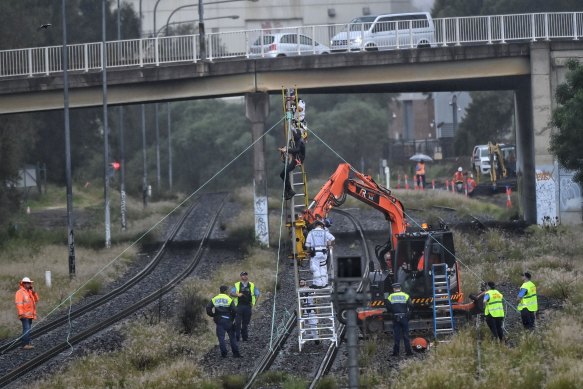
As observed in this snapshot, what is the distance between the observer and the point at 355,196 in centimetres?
2431

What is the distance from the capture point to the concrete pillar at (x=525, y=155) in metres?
47.0

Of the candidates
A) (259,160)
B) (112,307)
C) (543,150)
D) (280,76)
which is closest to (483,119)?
(543,150)

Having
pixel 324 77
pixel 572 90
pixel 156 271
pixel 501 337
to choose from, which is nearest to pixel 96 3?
pixel 324 77

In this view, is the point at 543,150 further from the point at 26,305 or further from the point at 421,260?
the point at 26,305

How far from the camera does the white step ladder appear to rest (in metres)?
21.8

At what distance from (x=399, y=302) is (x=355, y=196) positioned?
3.91 meters

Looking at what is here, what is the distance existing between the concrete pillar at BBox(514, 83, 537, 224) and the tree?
962 cm

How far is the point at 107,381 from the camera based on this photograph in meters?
19.3

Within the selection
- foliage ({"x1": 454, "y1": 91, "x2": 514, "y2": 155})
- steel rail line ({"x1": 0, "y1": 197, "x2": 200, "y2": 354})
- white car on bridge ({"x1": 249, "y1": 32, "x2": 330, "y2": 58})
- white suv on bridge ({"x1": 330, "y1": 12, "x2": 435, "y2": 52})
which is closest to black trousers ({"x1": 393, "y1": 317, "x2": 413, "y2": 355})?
steel rail line ({"x1": 0, "y1": 197, "x2": 200, "y2": 354})

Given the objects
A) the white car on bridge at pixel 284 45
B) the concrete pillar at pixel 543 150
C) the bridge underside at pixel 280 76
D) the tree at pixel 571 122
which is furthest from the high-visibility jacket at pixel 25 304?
the concrete pillar at pixel 543 150

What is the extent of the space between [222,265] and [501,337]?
1803 cm

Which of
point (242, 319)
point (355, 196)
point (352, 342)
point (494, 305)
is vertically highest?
point (355, 196)

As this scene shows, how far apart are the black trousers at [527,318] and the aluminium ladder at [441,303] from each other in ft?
4.82

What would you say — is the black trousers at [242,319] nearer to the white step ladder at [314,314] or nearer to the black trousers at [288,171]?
the white step ladder at [314,314]
